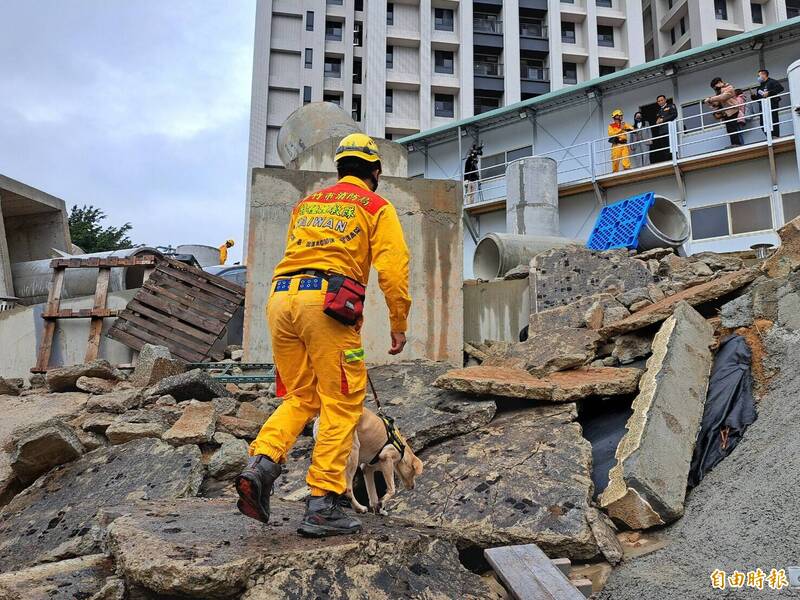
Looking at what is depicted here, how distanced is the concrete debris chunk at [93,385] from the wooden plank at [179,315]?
241 centimetres

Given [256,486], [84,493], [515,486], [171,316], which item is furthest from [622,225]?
[256,486]

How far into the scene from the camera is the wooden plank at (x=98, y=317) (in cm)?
880

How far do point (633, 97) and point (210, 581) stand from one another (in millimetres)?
20546

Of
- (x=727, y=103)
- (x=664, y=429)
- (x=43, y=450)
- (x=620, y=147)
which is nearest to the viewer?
(x=664, y=429)

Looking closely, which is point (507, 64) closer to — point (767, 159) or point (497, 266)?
point (767, 159)

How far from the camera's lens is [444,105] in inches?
1420

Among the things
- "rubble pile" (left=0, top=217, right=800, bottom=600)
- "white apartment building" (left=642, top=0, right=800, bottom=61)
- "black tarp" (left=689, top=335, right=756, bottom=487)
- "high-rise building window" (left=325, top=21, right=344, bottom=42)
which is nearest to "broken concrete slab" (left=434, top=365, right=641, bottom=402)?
"rubble pile" (left=0, top=217, right=800, bottom=600)

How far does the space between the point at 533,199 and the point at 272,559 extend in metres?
16.2

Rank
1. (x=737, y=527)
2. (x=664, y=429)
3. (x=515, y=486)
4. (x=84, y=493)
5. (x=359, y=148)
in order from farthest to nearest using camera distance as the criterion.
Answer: (x=84, y=493), (x=664, y=429), (x=515, y=486), (x=359, y=148), (x=737, y=527)

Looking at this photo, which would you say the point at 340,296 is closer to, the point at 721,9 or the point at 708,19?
the point at 708,19

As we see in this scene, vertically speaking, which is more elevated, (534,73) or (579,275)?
(534,73)

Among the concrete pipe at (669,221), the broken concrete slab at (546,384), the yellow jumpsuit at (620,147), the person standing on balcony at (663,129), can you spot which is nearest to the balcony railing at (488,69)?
the yellow jumpsuit at (620,147)

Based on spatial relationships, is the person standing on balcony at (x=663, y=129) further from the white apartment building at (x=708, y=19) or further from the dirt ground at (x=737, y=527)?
the white apartment building at (x=708, y=19)

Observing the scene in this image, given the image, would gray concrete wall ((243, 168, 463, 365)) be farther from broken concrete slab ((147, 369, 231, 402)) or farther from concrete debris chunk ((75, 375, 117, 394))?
concrete debris chunk ((75, 375, 117, 394))
